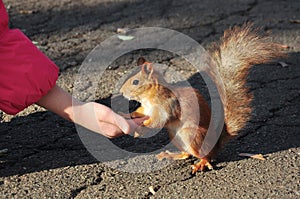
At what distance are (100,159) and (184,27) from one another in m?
1.78

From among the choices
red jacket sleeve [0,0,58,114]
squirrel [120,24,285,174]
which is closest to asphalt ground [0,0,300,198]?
squirrel [120,24,285,174]

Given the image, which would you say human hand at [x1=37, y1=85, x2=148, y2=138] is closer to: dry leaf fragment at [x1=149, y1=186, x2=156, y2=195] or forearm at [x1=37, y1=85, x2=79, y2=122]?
forearm at [x1=37, y1=85, x2=79, y2=122]

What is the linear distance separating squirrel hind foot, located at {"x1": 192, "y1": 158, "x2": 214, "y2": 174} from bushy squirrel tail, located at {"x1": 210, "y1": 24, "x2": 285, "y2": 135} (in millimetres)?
162

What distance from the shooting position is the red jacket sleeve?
7.37ft

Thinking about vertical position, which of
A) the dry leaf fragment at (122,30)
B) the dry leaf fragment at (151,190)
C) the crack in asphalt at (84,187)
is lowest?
the crack in asphalt at (84,187)

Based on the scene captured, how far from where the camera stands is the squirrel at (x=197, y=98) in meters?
2.40

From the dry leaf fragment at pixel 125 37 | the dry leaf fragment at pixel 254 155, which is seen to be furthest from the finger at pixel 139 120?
the dry leaf fragment at pixel 125 37

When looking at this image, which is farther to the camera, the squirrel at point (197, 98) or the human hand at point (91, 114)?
the squirrel at point (197, 98)

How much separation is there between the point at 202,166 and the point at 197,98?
30 cm

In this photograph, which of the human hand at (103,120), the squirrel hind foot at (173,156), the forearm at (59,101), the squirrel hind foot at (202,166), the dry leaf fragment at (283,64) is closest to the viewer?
the human hand at (103,120)

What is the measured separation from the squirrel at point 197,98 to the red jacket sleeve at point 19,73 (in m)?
0.36

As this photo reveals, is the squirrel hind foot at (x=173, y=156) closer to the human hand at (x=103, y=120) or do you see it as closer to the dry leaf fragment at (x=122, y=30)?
the human hand at (x=103, y=120)

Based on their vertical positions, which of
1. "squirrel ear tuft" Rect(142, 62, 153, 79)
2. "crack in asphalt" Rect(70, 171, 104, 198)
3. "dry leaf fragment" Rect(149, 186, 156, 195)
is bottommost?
"crack in asphalt" Rect(70, 171, 104, 198)

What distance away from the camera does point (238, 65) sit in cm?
256
